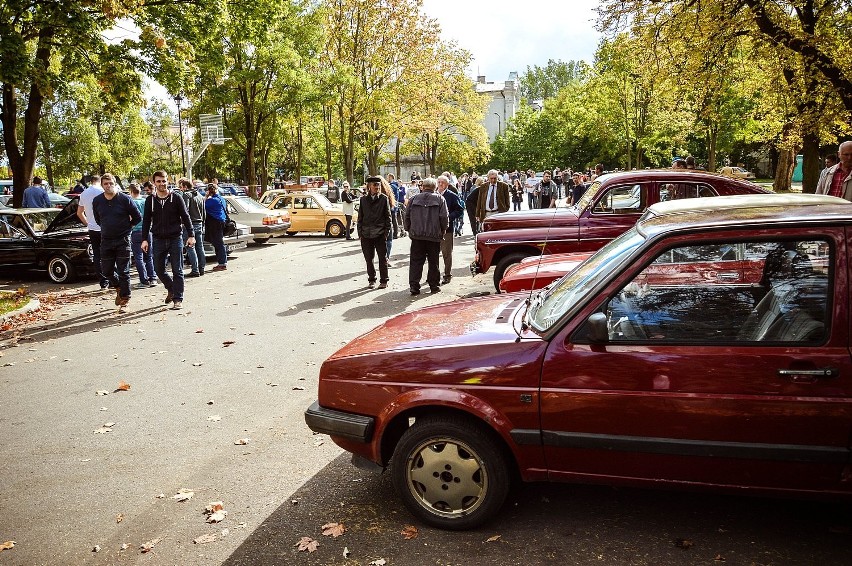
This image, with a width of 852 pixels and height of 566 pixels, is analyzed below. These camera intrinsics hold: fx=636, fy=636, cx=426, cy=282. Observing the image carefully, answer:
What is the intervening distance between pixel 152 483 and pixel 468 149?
2365 inches

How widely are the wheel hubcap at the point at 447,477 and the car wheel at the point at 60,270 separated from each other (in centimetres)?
1168

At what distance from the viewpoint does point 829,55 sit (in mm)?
11820

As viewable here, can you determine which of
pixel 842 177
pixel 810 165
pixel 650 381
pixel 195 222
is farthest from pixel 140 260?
pixel 810 165

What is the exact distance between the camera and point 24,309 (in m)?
9.79

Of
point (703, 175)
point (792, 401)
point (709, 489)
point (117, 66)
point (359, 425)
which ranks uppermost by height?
point (117, 66)

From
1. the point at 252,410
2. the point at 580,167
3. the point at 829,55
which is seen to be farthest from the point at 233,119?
the point at 580,167

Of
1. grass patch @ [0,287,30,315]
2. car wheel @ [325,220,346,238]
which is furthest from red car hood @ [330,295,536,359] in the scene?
car wheel @ [325,220,346,238]

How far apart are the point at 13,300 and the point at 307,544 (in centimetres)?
959

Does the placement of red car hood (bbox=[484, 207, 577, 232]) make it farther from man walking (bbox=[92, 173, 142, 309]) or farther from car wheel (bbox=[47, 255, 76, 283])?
car wheel (bbox=[47, 255, 76, 283])

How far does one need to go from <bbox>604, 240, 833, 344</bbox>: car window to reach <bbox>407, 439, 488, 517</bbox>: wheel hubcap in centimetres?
103

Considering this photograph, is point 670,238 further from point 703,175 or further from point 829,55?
point 829,55

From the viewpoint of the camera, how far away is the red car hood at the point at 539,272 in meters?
6.25

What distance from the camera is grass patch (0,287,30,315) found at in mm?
9812

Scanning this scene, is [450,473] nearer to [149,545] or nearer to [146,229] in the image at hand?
[149,545]
